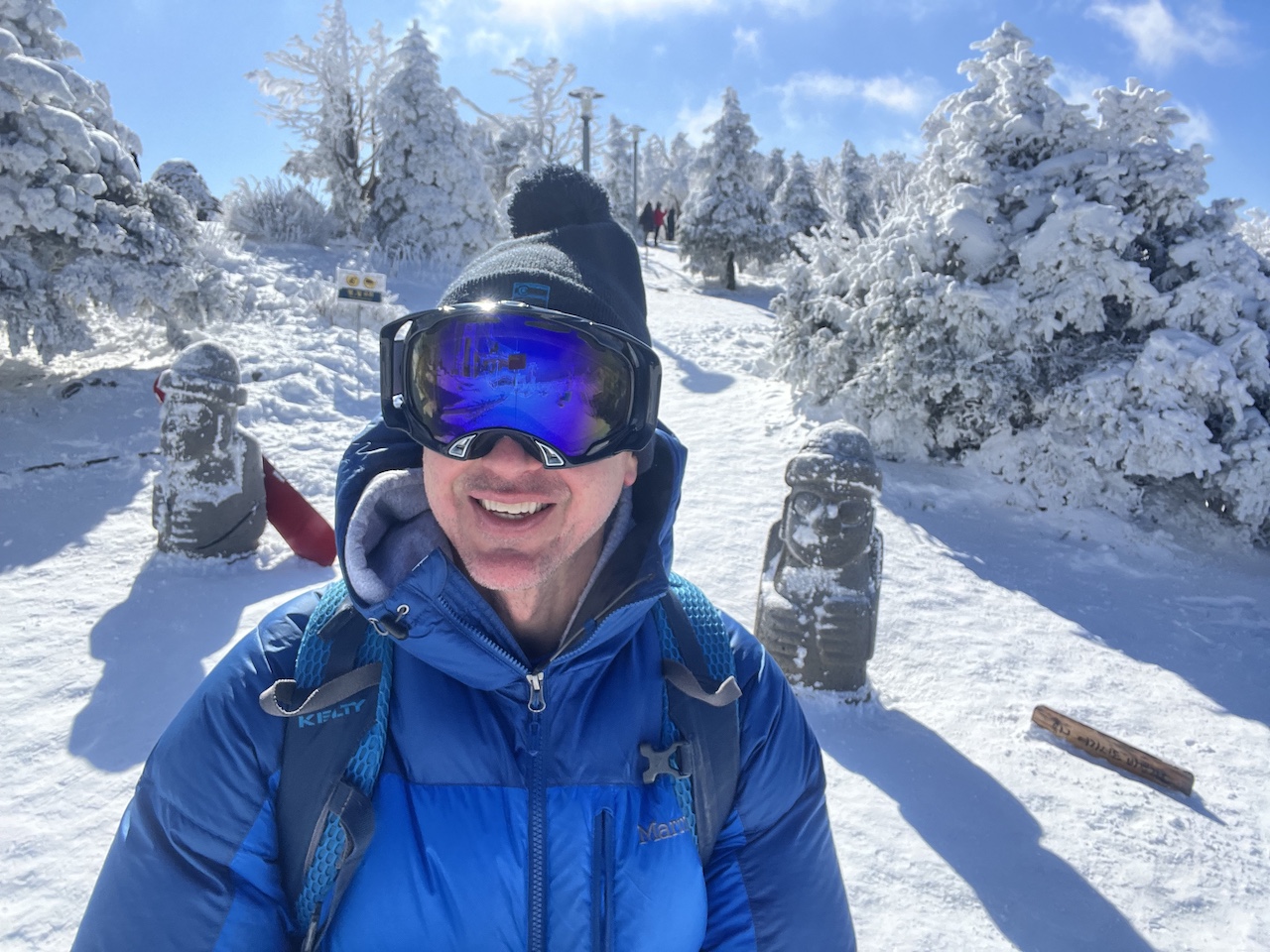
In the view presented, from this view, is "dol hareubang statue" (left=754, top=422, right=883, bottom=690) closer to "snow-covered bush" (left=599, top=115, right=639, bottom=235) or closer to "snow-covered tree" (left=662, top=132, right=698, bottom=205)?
"snow-covered bush" (left=599, top=115, right=639, bottom=235)

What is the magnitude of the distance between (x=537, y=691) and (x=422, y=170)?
17695mm

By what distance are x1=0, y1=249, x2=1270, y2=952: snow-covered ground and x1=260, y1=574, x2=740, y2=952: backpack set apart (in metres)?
1.75

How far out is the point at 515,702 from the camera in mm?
1488

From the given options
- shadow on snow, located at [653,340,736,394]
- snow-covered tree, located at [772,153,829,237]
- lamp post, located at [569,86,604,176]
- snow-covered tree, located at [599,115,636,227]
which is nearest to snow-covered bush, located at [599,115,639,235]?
snow-covered tree, located at [599,115,636,227]

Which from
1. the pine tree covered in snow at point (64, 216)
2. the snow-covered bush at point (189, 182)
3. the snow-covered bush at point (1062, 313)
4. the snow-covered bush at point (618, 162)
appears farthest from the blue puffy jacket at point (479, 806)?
the snow-covered bush at point (618, 162)

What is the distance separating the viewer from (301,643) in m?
1.44

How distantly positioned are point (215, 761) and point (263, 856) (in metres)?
0.19

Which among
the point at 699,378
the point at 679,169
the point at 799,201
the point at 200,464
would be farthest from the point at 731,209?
the point at 679,169

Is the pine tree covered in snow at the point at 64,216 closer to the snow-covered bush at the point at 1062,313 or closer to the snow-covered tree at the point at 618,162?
the snow-covered bush at the point at 1062,313

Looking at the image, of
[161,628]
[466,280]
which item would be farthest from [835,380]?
[466,280]

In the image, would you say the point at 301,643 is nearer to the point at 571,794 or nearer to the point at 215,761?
the point at 215,761

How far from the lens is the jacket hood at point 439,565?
4.67 ft

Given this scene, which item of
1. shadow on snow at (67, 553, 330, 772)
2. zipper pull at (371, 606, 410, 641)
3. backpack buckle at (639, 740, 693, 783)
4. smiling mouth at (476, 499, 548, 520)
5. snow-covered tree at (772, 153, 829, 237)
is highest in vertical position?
snow-covered tree at (772, 153, 829, 237)

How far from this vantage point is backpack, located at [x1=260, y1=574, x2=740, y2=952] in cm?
130
